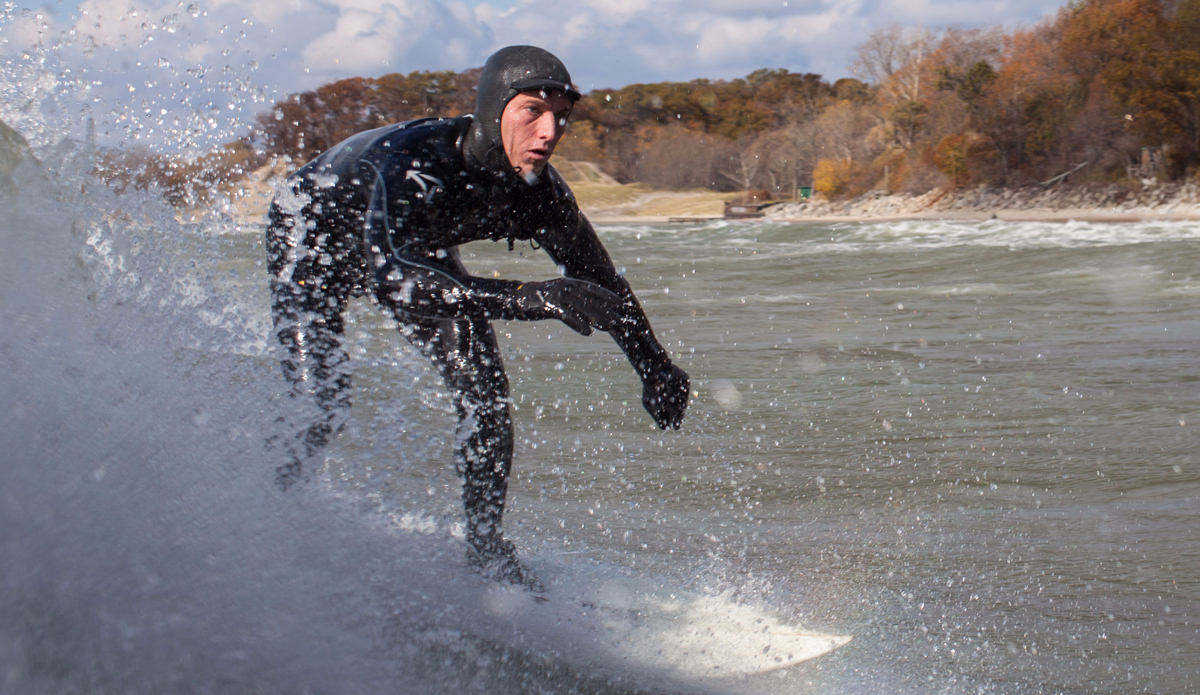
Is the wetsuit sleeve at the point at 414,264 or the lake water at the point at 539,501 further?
the wetsuit sleeve at the point at 414,264

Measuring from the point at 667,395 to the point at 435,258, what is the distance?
2.31 ft

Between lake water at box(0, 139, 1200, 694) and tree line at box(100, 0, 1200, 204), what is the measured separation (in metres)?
7.06

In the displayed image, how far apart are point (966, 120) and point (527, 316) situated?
143ft

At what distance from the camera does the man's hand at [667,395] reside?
2688mm

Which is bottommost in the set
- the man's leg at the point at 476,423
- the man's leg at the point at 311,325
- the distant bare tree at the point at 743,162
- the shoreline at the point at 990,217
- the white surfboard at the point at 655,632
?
the shoreline at the point at 990,217

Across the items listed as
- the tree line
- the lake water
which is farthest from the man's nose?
the tree line

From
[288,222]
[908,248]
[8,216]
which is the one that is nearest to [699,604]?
[288,222]

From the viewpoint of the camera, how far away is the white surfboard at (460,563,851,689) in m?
2.40

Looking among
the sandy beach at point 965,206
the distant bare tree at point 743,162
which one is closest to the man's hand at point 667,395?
the sandy beach at point 965,206

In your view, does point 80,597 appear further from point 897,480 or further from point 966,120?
point 966,120

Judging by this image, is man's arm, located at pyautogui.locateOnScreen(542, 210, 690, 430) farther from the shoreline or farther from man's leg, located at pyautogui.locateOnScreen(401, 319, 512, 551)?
the shoreline

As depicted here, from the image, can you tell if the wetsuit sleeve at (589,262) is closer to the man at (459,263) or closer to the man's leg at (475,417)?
the man at (459,263)

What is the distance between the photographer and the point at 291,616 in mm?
1888

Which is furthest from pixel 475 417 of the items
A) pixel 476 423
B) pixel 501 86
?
pixel 501 86
